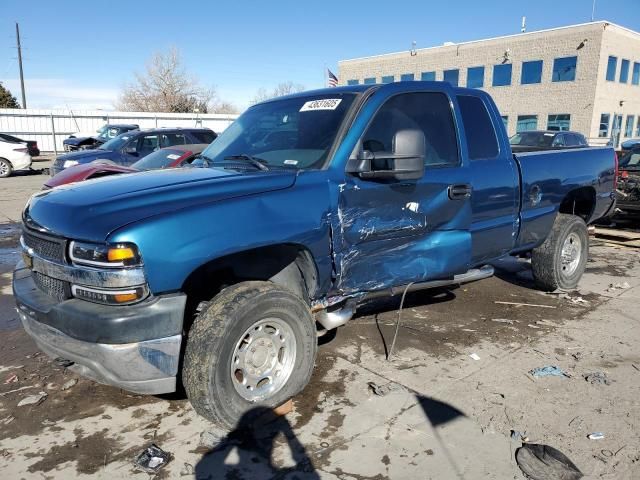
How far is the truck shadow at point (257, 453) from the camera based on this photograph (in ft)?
8.96

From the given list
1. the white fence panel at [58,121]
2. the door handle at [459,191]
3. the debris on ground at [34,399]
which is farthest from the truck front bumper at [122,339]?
the white fence panel at [58,121]

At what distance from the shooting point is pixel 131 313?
2.64m

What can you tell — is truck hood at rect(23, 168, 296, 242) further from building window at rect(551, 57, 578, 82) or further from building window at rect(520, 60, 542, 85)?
building window at rect(520, 60, 542, 85)

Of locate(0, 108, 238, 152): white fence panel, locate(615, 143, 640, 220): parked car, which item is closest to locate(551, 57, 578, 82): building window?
locate(0, 108, 238, 152): white fence panel

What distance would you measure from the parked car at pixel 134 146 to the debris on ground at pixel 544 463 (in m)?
→ 10.3

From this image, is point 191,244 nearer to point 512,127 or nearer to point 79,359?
point 79,359

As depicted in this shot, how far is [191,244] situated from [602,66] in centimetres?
3651

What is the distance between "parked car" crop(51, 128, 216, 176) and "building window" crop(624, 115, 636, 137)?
113 ft

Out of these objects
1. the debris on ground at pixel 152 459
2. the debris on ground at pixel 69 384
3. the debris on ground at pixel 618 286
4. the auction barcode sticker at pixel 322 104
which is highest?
the auction barcode sticker at pixel 322 104

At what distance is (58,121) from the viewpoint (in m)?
30.6

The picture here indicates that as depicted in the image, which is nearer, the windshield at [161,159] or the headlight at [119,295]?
the headlight at [119,295]

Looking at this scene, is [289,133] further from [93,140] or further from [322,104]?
[93,140]

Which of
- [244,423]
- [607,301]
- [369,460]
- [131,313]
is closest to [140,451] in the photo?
[244,423]

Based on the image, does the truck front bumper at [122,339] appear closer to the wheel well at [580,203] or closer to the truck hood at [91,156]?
the wheel well at [580,203]
